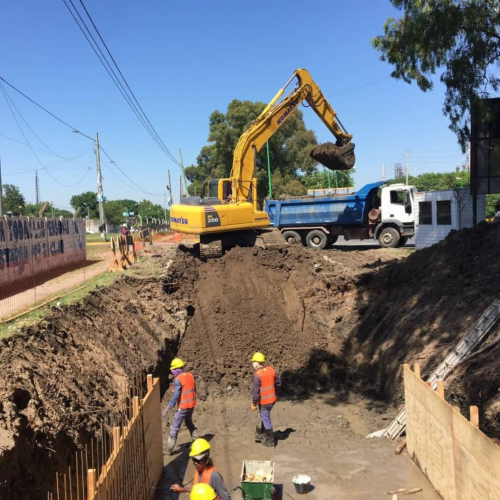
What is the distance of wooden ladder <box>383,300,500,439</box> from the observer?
7500 millimetres

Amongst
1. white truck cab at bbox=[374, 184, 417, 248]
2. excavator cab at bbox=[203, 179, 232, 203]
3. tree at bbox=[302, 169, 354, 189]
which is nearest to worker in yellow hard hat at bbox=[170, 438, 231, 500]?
excavator cab at bbox=[203, 179, 232, 203]

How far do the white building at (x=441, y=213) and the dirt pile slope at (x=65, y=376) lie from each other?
14413mm

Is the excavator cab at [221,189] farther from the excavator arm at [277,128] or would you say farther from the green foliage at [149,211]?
the green foliage at [149,211]

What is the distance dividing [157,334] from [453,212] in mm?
15561

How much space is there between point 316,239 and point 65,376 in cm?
1729

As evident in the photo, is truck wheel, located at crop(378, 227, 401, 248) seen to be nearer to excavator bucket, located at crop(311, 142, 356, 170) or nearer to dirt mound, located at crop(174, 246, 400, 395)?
dirt mound, located at crop(174, 246, 400, 395)

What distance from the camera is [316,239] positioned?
22.9 metres

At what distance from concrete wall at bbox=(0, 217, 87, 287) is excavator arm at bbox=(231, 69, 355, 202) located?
675 cm

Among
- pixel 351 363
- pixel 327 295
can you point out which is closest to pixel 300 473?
pixel 351 363

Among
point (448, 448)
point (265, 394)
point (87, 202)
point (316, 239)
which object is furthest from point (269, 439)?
point (87, 202)

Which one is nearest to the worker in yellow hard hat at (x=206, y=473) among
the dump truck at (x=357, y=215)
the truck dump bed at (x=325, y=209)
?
the dump truck at (x=357, y=215)

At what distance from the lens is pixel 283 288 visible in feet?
48.7

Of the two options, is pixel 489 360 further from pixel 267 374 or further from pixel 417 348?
pixel 267 374

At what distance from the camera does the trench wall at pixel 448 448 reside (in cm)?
432
